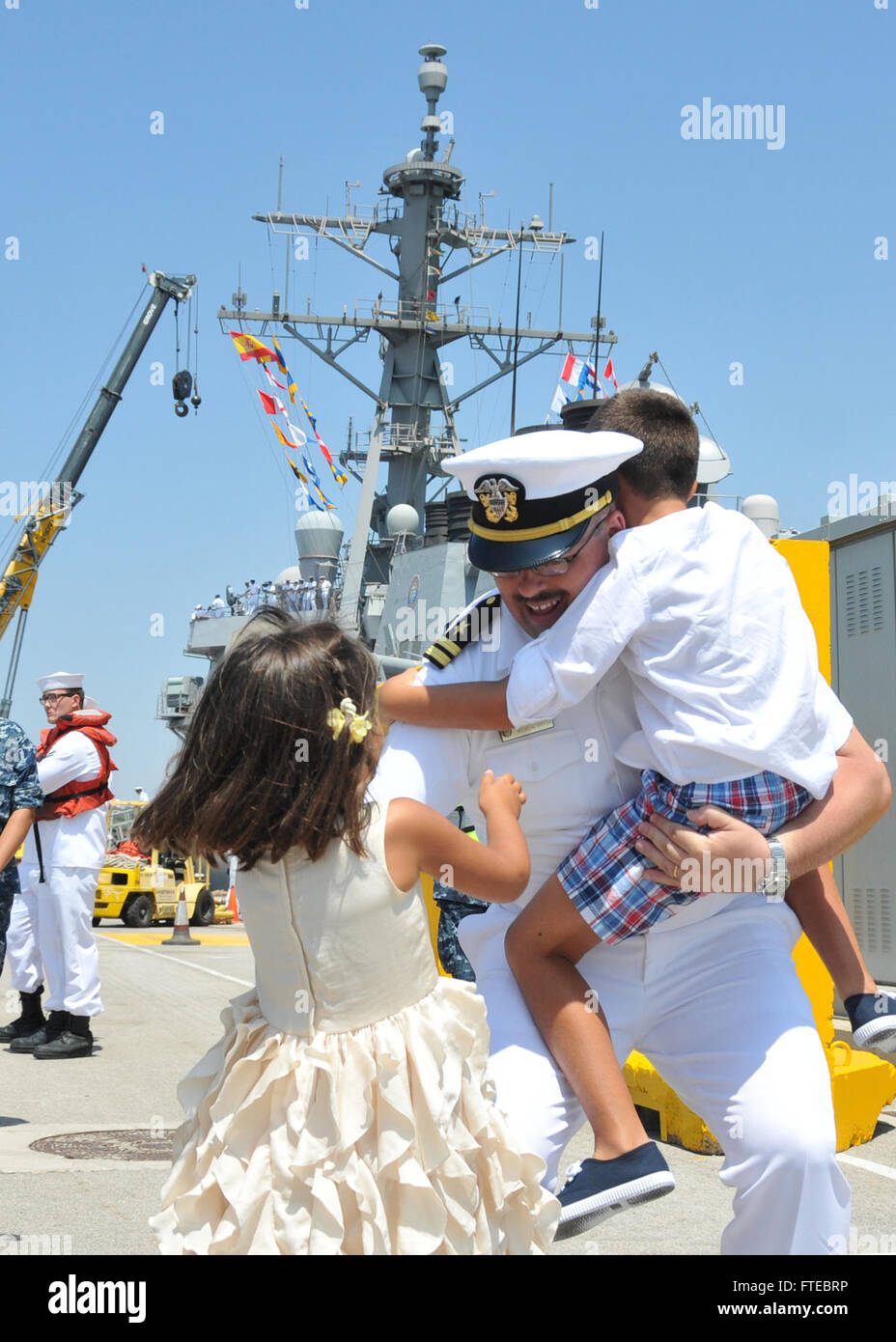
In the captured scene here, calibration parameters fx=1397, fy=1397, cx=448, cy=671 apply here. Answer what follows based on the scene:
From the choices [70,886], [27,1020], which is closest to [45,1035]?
[27,1020]

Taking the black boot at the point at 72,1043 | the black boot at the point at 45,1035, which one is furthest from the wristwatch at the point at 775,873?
the black boot at the point at 45,1035

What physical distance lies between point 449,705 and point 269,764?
0.42 metres

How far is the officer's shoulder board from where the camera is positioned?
2818 mm

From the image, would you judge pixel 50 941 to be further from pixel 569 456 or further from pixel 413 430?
pixel 413 430

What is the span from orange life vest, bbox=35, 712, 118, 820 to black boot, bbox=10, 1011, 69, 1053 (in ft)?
4.11

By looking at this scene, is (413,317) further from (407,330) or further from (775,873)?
(775,873)

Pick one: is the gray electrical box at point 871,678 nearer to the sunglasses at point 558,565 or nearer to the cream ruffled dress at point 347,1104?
the sunglasses at point 558,565

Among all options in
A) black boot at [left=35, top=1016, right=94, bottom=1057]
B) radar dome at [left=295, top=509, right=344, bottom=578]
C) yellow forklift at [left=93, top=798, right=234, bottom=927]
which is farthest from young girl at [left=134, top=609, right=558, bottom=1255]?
radar dome at [left=295, top=509, right=344, bottom=578]

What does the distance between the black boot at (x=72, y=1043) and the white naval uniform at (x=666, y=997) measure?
6179mm

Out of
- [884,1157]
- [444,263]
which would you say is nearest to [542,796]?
[884,1157]

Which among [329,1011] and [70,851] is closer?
[329,1011]

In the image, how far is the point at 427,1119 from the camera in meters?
2.32

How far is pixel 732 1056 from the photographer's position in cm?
251
